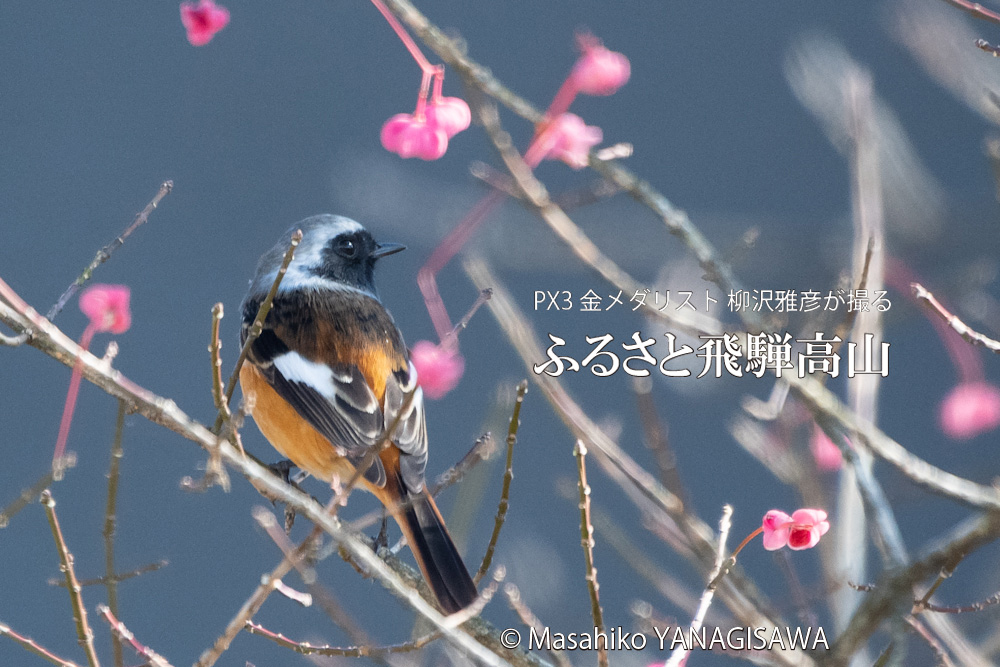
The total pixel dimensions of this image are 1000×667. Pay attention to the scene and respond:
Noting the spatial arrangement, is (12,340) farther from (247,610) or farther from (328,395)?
(328,395)

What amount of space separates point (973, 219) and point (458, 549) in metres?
2.44

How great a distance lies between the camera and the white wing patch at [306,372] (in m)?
2.95

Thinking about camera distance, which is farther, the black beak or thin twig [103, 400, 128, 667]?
the black beak

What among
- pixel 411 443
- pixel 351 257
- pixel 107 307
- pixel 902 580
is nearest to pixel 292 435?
pixel 411 443

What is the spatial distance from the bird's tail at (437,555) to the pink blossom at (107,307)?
0.62 m

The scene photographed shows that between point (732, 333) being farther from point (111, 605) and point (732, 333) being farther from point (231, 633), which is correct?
point (111, 605)

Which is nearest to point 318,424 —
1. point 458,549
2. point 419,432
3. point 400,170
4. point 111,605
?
point 419,432

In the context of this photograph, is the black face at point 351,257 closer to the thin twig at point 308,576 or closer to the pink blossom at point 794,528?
the thin twig at point 308,576

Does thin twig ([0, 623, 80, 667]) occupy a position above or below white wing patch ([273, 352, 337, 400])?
below

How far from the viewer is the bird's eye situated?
12.0 ft

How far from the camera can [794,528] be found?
1.87 meters

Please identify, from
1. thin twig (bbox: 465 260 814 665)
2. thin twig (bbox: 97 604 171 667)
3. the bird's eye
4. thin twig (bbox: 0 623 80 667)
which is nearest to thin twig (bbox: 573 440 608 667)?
thin twig (bbox: 465 260 814 665)

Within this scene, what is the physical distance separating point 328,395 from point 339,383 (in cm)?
6

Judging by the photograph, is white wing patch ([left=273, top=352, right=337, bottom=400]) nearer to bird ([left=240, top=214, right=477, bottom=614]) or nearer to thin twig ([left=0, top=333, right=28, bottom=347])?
bird ([left=240, top=214, right=477, bottom=614])
